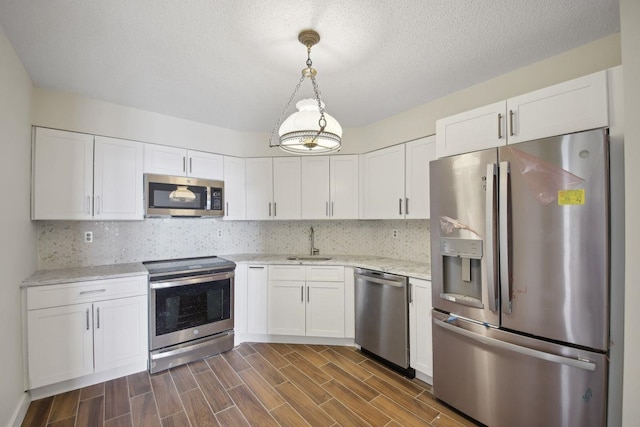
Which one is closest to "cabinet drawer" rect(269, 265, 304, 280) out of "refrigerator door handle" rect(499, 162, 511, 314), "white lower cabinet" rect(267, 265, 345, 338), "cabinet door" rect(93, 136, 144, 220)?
"white lower cabinet" rect(267, 265, 345, 338)

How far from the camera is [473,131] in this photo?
197cm

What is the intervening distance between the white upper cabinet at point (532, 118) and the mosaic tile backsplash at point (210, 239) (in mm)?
1197

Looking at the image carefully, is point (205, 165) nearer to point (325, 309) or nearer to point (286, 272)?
point (286, 272)

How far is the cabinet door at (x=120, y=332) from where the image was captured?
90.7 inches

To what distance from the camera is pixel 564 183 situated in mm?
1473

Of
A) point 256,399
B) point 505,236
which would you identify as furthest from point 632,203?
point 256,399

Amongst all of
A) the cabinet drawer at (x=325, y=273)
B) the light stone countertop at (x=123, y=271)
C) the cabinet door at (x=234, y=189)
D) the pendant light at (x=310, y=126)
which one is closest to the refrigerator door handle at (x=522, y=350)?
the light stone countertop at (x=123, y=271)

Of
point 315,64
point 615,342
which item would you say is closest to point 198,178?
point 315,64

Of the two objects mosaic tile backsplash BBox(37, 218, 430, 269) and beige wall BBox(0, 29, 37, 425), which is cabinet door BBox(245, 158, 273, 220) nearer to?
mosaic tile backsplash BBox(37, 218, 430, 269)

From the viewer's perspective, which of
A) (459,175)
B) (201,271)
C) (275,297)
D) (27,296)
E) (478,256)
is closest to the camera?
(478,256)

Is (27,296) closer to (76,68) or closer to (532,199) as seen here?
(76,68)

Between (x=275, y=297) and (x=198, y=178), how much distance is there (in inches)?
64.7

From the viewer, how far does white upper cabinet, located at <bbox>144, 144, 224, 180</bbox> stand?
9.48 ft

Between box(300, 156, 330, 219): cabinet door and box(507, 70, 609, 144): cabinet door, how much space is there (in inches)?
79.5
